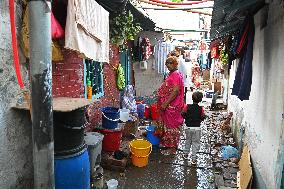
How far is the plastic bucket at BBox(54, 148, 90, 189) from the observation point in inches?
166

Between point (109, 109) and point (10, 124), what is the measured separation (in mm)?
4010

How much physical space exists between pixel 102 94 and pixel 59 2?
4.14m

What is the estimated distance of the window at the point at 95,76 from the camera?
23.7ft

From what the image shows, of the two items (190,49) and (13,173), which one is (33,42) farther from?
(190,49)

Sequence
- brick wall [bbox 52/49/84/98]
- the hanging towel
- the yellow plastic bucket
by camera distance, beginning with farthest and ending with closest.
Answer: the hanging towel → the yellow plastic bucket → brick wall [bbox 52/49/84/98]

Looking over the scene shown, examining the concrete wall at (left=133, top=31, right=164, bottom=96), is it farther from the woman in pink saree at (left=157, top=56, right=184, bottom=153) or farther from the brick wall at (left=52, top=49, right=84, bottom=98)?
the brick wall at (left=52, top=49, right=84, bottom=98)

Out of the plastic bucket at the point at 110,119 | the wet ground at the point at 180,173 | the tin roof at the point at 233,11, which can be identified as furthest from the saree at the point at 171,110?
the tin roof at the point at 233,11

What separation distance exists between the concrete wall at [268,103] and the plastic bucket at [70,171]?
9.61 feet

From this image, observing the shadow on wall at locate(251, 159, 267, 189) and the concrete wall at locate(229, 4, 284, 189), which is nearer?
the concrete wall at locate(229, 4, 284, 189)

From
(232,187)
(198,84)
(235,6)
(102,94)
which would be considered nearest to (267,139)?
(232,187)

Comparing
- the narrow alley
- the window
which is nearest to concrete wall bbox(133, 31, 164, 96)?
the narrow alley

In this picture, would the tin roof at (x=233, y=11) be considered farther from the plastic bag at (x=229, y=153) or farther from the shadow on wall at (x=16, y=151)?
the shadow on wall at (x=16, y=151)

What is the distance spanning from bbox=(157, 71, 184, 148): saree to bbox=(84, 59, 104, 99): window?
184 cm

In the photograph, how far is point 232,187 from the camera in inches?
222
